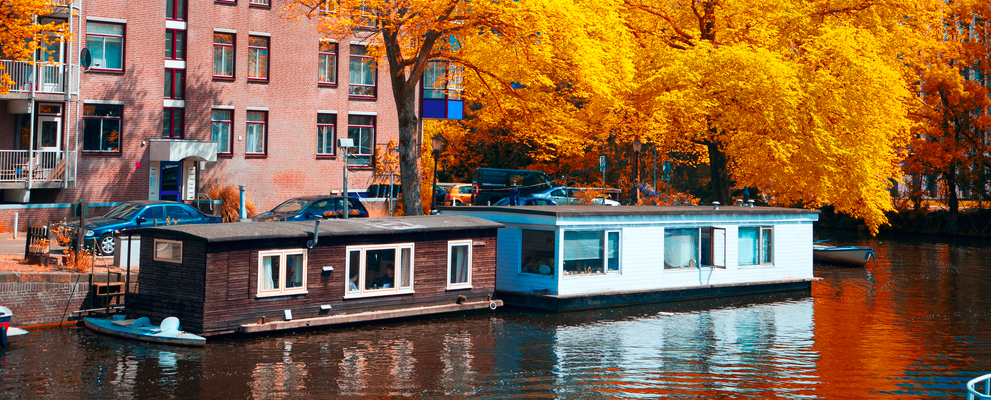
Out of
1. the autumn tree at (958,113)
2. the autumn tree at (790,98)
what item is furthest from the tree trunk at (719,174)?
the autumn tree at (958,113)

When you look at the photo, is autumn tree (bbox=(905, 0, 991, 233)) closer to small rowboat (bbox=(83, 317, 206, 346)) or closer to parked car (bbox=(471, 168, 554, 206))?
parked car (bbox=(471, 168, 554, 206))

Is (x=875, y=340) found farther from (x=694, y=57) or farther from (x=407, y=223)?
(x=694, y=57)

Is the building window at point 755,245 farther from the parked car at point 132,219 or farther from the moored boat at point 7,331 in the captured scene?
the moored boat at point 7,331

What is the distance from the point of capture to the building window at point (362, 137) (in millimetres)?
43750

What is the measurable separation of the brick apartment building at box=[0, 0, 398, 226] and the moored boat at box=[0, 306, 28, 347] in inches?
625

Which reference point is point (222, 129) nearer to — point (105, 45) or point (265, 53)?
point (265, 53)

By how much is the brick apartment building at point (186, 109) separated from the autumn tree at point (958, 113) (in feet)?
99.7

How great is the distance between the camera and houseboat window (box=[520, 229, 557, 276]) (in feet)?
79.1

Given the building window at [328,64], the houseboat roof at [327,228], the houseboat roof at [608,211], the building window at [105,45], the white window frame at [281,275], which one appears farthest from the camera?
the building window at [328,64]

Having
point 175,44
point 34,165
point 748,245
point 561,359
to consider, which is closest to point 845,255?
point 748,245

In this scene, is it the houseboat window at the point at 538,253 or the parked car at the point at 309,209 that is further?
the parked car at the point at 309,209

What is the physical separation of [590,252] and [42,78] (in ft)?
75.7

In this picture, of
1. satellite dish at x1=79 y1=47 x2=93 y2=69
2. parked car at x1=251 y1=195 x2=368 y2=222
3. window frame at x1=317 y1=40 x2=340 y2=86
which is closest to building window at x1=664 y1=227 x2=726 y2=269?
parked car at x1=251 y1=195 x2=368 y2=222

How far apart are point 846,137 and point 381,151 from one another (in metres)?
21.0
